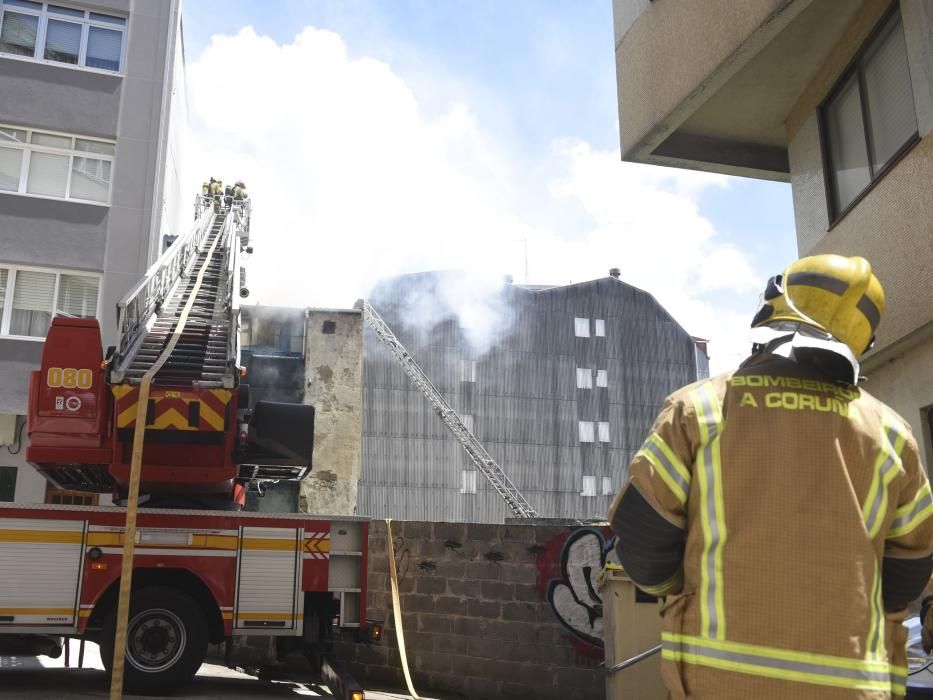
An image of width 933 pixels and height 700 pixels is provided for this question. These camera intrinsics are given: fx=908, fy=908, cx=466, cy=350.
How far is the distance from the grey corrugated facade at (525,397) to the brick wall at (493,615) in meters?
28.7

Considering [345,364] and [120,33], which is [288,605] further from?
[345,364]

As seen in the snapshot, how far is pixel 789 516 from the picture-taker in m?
2.09

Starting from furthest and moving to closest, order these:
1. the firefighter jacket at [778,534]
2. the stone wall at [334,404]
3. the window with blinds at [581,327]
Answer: the window with blinds at [581,327] < the stone wall at [334,404] < the firefighter jacket at [778,534]

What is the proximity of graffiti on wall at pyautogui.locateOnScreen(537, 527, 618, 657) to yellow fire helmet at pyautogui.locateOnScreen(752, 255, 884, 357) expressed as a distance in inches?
259

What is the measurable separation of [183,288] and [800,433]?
11.3 m

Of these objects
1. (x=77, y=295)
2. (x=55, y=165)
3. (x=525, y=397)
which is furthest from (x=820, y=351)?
(x=525, y=397)

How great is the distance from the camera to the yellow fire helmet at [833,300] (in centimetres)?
229

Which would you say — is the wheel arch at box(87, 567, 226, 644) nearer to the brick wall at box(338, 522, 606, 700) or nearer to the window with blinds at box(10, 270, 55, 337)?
the brick wall at box(338, 522, 606, 700)

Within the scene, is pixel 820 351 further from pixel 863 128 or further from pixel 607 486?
pixel 607 486

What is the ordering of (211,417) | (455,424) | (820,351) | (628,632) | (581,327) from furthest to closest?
(581,327)
(455,424)
(211,417)
(628,632)
(820,351)

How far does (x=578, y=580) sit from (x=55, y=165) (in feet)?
43.7

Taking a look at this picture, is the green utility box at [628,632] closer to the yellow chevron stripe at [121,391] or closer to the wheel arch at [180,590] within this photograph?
the wheel arch at [180,590]

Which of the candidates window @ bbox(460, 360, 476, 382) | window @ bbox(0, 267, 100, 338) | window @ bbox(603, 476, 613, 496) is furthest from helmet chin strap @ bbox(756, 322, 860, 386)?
window @ bbox(603, 476, 613, 496)

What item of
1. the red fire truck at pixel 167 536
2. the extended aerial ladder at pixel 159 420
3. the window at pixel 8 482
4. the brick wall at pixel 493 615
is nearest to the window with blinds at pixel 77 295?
the window at pixel 8 482
